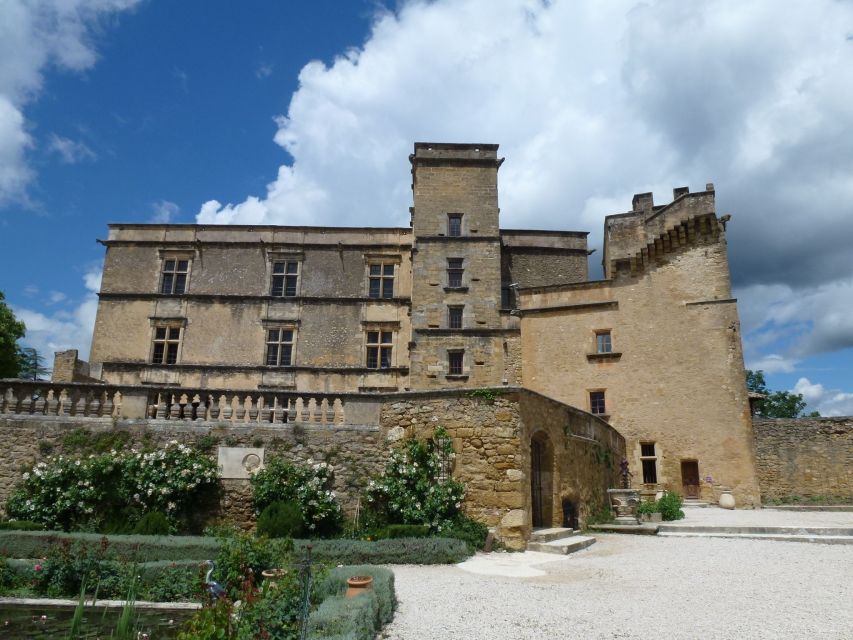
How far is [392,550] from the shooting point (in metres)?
9.41

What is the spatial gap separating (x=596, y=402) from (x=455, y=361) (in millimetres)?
5911

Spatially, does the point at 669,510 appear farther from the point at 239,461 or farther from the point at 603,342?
the point at 239,461

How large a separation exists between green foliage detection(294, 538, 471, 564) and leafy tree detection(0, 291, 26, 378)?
21419mm

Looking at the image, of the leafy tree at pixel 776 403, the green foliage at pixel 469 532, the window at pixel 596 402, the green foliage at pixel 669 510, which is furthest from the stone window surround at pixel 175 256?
the leafy tree at pixel 776 403

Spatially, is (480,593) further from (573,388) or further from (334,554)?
(573,388)

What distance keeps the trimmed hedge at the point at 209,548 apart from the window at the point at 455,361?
13401 mm

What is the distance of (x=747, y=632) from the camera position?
228 inches

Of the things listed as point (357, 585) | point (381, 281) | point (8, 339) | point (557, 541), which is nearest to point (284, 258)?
point (381, 281)

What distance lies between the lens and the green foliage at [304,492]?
35.3 feet

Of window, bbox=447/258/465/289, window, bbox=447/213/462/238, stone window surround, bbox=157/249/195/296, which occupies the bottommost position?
window, bbox=447/258/465/289

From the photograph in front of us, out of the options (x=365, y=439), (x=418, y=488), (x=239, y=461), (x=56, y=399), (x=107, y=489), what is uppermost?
(x=56, y=399)

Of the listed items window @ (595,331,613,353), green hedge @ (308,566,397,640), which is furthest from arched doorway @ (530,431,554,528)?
window @ (595,331,613,353)

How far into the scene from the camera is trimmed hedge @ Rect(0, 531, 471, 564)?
873cm

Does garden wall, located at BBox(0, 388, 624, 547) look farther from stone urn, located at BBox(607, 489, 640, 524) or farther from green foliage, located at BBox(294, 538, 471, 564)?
stone urn, located at BBox(607, 489, 640, 524)
